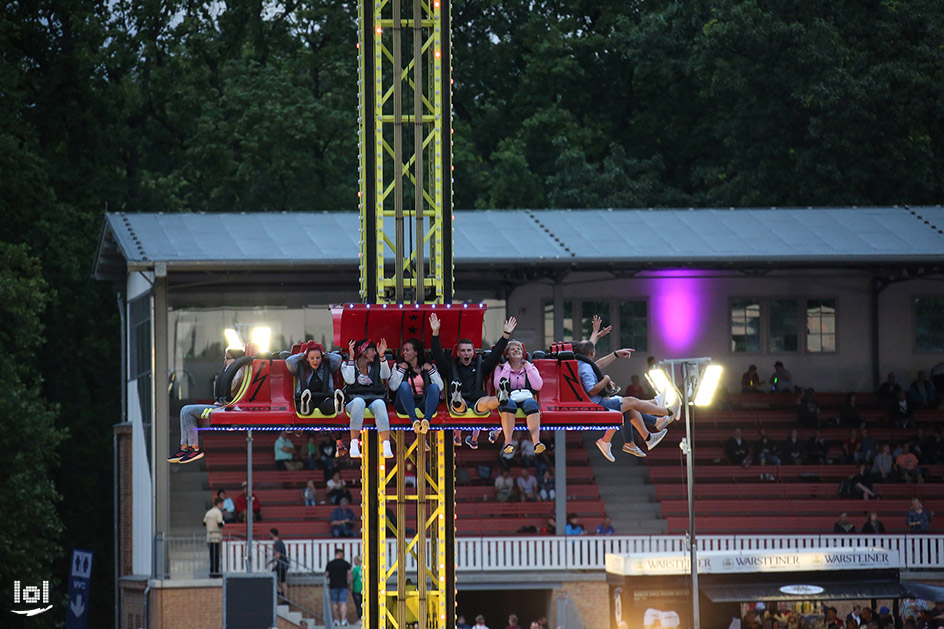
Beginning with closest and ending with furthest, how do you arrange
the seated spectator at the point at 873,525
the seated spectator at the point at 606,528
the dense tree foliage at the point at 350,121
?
the seated spectator at the point at 873,525, the seated spectator at the point at 606,528, the dense tree foliage at the point at 350,121

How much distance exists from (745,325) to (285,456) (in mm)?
12175

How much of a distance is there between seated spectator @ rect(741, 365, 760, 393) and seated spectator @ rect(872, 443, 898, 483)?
4.38m

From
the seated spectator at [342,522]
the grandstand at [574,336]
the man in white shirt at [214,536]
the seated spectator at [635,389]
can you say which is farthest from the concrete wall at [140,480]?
the seated spectator at [635,389]

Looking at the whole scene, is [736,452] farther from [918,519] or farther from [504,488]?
[504,488]

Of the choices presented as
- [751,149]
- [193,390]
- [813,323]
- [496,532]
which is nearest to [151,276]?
[193,390]

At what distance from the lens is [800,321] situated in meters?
43.6

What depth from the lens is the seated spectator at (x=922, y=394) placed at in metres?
41.5

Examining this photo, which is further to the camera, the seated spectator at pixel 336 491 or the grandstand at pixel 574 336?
the seated spectator at pixel 336 491

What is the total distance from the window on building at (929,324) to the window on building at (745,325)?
3.91 metres

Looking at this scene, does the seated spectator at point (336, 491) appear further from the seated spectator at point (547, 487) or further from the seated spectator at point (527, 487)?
the seated spectator at point (547, 487)

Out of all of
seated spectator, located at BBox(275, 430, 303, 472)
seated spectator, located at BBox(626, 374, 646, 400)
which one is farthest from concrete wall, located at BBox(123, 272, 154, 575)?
Answer: seated spectator, located at BBox(626, 374, 646, 400)

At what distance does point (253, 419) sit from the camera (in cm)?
1764

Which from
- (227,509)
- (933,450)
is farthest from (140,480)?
(933,450)

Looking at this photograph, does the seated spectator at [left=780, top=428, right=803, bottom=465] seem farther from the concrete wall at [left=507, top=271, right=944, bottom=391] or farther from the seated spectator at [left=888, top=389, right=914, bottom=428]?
the concrete wall at [left=507, top=271, right=944, bottom=391]
